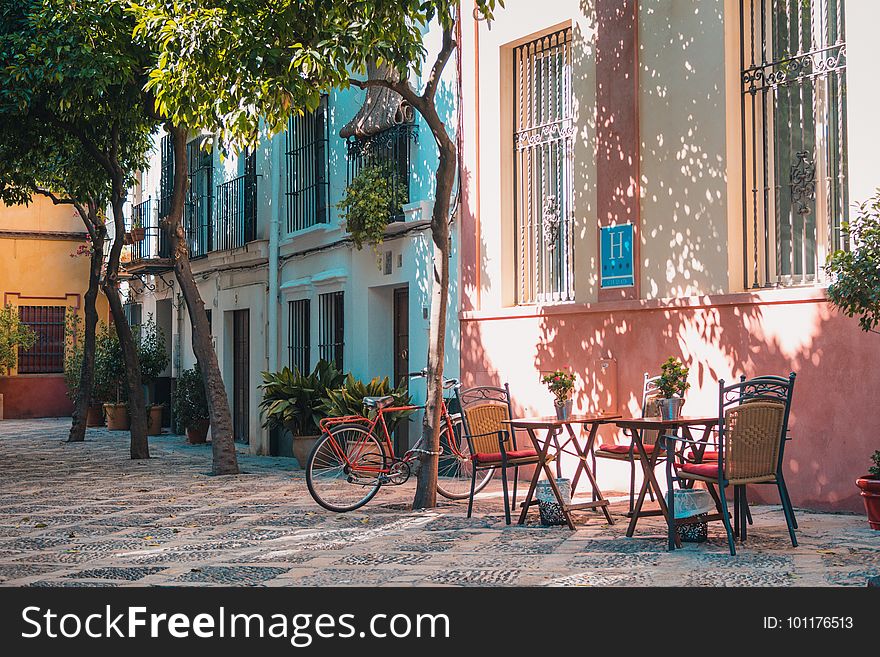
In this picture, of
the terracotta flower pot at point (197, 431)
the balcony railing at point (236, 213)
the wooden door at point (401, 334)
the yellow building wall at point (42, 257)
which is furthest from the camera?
the yellow building wall at point (42, 257)

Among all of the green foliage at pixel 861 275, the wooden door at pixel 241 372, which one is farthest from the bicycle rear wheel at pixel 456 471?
the wooden door at pixel 241 372

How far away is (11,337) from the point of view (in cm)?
2597

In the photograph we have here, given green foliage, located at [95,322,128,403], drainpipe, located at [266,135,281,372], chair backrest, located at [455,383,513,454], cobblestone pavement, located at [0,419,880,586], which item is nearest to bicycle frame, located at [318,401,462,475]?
cobblestone pavement, located at [0,419,880,586]

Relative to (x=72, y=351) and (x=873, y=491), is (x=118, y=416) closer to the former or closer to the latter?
(x=72, y=351)

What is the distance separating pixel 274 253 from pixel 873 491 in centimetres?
1108

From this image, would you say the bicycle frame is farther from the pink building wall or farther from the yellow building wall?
the yellow building wall

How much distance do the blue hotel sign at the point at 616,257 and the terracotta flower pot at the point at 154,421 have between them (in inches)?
506

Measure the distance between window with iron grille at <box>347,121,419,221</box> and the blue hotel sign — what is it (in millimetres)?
3541

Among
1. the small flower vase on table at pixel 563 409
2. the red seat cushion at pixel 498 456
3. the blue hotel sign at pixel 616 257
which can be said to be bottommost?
the red seat cushion at pixel 498 456

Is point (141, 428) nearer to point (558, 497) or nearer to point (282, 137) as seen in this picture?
point (282, 137)

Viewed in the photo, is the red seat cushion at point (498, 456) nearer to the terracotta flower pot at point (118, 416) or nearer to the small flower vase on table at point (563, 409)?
the small flower vase on table at point (563, 409)

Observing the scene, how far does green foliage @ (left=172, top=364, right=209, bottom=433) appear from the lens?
18375 mm

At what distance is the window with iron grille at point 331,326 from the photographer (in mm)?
14945

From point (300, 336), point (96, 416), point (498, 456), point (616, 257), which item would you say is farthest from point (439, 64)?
point (96, 416)
